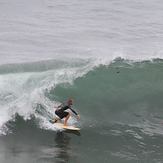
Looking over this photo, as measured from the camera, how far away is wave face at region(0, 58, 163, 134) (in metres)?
21.9

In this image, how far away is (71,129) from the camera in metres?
20.6

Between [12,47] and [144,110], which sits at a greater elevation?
[12,47]

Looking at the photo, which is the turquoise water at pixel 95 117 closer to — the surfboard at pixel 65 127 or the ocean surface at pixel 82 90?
the ocean surface at pixel 82 90

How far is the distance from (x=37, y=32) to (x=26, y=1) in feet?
43.9

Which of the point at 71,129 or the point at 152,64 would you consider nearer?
the point at 71,129

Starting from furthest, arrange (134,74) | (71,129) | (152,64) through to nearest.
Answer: (152,64)
(134,74)
(71,129)

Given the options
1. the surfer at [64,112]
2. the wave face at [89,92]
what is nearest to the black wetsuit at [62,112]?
the surfer at [64,112]

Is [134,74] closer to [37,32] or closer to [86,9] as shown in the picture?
[37,32]

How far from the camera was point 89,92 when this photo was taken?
24828 millimetres

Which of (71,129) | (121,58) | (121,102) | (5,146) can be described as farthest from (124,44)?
(5,146)

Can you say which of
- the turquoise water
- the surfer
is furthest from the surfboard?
the turquoise water

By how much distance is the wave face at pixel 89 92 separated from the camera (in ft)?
72.0

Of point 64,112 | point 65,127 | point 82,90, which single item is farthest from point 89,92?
point 65,127

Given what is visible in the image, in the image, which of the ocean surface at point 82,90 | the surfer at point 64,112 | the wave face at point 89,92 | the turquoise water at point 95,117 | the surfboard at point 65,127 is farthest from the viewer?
the wave face at point 89,92
